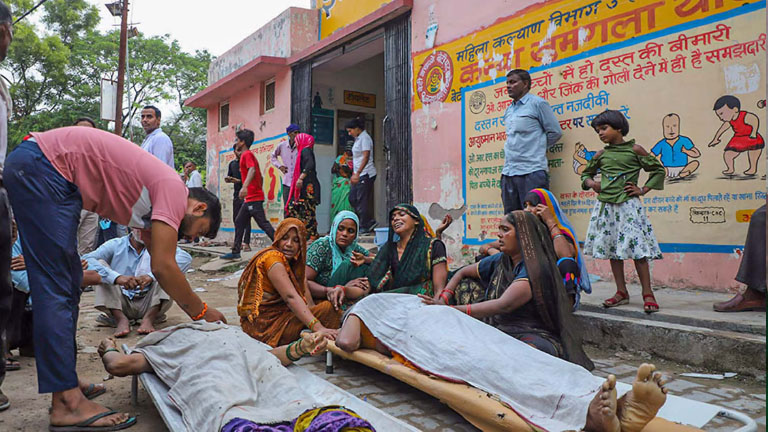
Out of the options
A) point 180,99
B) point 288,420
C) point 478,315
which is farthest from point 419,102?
point 180,99

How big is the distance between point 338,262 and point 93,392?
1896 millimetres

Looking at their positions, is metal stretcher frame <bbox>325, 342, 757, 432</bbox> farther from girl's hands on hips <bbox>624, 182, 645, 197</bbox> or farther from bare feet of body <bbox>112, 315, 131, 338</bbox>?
bare feet of body <bbox>112, 315, 131, 338</bbox>

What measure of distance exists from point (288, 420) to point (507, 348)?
1.02 metres

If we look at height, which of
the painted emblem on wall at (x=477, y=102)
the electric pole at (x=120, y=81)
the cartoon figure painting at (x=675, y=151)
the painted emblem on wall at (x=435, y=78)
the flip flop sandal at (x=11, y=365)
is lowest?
the flip flop sandal at (x=11, y=365)

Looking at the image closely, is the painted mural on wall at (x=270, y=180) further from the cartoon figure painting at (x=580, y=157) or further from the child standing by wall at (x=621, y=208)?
the child standing by wall at (x=621, y=208)

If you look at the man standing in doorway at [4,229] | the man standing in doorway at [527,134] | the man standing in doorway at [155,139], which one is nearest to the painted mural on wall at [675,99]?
the man standing in doorway at [527,134]

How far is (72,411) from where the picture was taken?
2.20 m

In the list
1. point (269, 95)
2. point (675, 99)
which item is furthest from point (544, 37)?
point (269, 95)

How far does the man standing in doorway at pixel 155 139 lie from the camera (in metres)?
4.72

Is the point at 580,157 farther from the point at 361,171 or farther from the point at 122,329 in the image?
Result: the point at 122,329

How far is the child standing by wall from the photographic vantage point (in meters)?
3.70

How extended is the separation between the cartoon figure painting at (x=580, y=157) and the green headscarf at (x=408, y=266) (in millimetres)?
1923

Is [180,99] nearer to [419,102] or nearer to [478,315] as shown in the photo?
[419,102]

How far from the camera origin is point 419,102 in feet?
22.9
